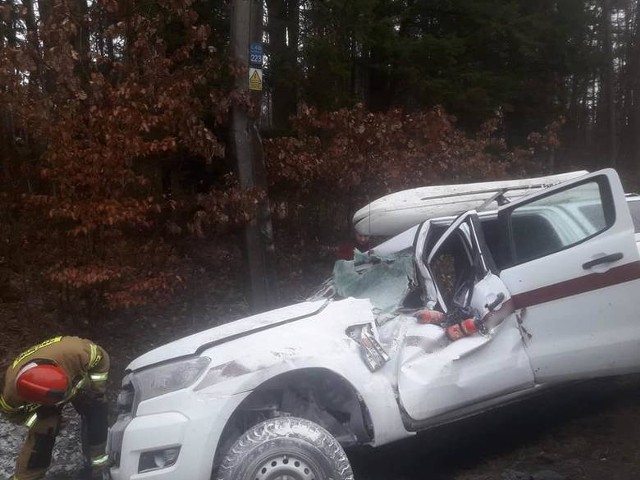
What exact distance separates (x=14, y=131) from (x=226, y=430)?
3686 millimetres

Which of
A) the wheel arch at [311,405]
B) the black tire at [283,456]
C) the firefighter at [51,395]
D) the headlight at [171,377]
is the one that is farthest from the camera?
the firefighter at [51,395]

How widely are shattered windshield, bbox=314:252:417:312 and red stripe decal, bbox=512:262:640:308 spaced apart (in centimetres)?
80

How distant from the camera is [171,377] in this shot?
462cm

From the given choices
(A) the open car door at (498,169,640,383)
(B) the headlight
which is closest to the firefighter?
(B) the headlight

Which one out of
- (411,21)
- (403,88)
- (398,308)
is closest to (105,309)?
(398,308)

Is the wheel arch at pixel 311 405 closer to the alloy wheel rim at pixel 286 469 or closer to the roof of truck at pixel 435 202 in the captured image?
the alloy wheel rim at pixel 286 469

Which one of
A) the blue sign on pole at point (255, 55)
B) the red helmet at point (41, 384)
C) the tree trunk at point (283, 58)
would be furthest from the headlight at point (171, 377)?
the tree trunk at point (283, 58)

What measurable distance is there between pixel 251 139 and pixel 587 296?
4.32m

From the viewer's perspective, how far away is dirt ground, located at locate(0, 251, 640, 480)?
539 centimetres

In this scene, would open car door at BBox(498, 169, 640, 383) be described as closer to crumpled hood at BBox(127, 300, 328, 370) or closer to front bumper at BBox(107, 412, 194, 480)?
crumpled hood at BBox(127, 300, 328, 370)

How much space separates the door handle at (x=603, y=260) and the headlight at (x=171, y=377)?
2.61 metres

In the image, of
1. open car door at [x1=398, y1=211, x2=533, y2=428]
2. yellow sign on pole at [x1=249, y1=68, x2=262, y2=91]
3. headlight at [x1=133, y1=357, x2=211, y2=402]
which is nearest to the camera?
headlight at [x1=133, y1=357, x2=211, y2=402]

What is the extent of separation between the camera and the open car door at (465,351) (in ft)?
15.8

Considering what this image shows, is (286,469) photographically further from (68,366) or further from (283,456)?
(68,366)
